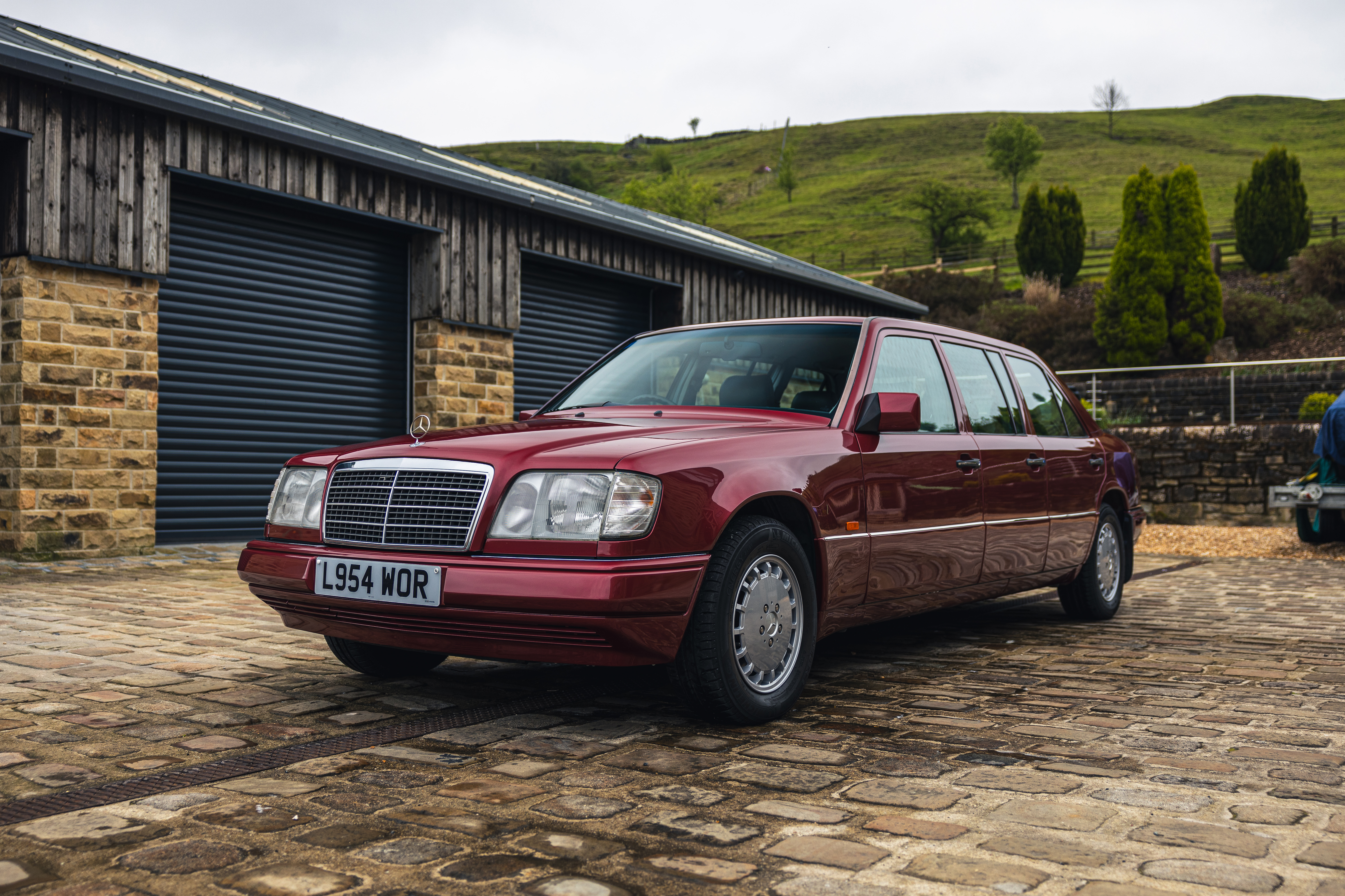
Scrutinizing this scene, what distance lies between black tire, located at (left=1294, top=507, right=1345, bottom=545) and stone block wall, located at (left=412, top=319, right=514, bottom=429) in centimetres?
926

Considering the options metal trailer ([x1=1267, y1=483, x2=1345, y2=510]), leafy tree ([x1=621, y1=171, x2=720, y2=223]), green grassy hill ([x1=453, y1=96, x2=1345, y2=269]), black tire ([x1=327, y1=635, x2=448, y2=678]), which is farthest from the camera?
green grassy hill ([x1=453, y1=96, x2=1345, y2=269])

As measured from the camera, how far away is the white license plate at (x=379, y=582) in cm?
342

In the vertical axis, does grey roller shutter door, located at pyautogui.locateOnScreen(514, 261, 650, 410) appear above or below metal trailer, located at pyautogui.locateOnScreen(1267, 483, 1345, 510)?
above

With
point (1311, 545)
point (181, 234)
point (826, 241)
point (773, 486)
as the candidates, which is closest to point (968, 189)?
point (826, 241)

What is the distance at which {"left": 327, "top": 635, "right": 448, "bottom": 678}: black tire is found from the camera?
172 inches

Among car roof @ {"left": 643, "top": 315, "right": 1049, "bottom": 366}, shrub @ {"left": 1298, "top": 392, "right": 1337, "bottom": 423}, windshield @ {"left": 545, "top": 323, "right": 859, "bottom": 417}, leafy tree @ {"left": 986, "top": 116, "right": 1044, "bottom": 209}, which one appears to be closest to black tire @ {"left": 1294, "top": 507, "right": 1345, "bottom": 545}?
shrub @ {"left": 1298, "top": 392, "right": 1337, "bottom": 423}

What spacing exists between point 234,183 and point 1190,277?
30671 mm

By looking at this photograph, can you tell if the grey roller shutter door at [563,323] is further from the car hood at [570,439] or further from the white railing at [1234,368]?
the car hood at [570,439]

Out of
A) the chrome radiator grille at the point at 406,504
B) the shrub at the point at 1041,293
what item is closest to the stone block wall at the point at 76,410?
the chrome radiator grille at the point at 406,504

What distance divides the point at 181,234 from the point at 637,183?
6200cm

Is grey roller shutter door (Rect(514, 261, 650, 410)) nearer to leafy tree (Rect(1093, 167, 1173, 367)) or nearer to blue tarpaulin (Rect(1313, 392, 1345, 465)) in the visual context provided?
blue tarpaulin (Rect(1313, 392, 1345, 465))

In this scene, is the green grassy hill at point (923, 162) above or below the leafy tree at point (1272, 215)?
above

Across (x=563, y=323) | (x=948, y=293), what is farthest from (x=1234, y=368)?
(x=948, y=293)

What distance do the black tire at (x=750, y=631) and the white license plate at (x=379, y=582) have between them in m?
0.82
